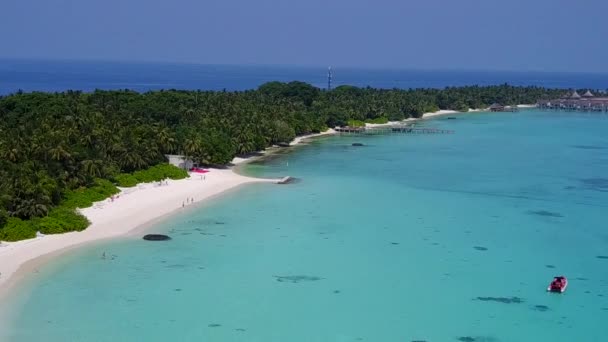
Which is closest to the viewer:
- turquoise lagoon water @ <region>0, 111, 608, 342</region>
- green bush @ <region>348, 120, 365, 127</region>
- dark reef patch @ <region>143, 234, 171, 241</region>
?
turquoise lagoon water @ <region>0, 111, 608, 342</region>

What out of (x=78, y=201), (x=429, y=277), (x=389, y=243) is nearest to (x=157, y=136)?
(x=78, y=201)

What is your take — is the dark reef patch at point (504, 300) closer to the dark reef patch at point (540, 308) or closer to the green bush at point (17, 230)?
the dark reef patch at point (540, 308)

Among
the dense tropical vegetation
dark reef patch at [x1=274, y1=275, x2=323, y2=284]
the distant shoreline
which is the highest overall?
the dense tropical vegetation

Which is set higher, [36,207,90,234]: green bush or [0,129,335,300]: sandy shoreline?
[36,207,90,234]: green bush

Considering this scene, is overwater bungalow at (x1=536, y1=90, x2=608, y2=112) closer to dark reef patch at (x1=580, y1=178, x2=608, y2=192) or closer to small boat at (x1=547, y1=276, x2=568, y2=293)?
dark reef patch at (x1=580, y1=178, x2=608, y2=192)

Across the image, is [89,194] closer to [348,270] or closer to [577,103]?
[348,270]

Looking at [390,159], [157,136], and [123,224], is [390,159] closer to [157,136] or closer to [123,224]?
[157,136]

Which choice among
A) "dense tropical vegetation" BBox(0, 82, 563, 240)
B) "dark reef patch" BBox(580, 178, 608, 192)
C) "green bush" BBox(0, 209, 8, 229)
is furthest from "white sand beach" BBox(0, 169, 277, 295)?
"dark reef patch" BBox(580, 178, 608, 192)
